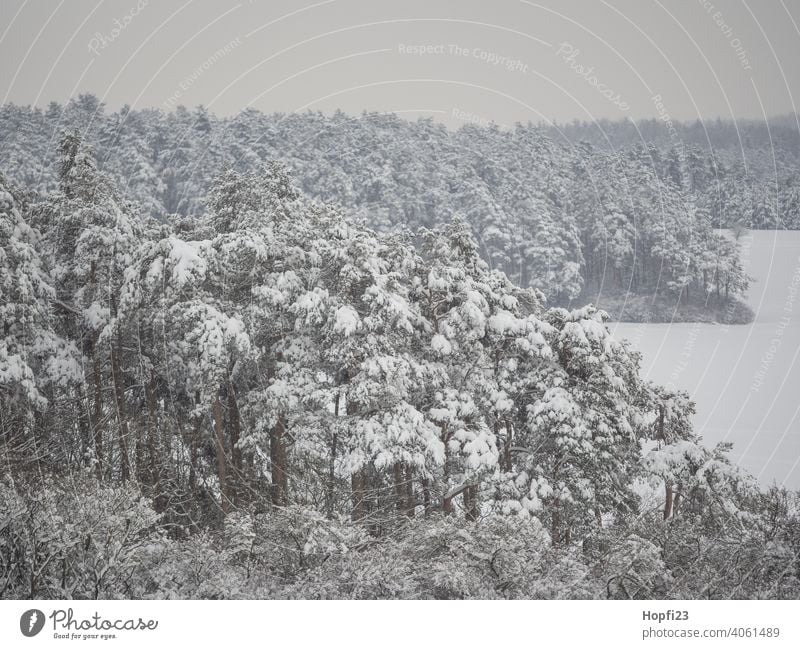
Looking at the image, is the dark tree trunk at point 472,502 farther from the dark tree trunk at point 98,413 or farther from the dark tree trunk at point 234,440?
the dark tree trunk at point 98,413

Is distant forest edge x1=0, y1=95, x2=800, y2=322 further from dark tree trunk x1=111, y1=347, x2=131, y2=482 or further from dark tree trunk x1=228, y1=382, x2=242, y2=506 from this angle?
dark tree trunk x1=228, y1=382, x2=242, y2=506

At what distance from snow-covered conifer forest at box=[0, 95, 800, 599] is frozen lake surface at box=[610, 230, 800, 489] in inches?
126

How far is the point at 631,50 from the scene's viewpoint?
47.7 feet

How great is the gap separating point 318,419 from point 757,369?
55.9 ft

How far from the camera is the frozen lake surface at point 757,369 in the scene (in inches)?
811

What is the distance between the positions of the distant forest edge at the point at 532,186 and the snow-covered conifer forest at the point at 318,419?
282 inches

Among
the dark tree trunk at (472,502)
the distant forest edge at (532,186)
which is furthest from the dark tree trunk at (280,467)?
the distant forest edge at (532,186)

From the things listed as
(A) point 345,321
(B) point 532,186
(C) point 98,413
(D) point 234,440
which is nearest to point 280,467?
(D) point 234,440

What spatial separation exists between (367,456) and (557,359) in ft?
15.0

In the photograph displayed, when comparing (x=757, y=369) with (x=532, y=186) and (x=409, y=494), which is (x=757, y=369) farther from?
(x=532, y=186)

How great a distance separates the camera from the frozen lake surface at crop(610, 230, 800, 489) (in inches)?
811

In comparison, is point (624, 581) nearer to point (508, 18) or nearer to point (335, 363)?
point (335, 363)

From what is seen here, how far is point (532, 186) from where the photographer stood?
115ft

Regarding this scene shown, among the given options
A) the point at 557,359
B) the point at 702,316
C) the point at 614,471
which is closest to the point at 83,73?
the point at 557,359
